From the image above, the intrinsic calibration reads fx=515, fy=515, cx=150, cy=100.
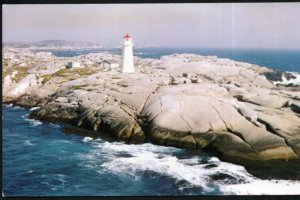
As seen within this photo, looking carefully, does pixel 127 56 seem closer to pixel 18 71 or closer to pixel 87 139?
pixel 87 139

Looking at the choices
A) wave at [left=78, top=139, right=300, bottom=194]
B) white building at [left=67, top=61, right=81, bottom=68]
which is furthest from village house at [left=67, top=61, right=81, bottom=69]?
wave at [left=78, top=139, right=300, bottom=194]

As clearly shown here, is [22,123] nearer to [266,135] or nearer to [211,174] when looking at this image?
[211,174]

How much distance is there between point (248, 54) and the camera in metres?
14.7

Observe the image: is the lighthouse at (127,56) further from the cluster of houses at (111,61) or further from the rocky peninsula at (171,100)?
the rocky peninsula at (171,100)

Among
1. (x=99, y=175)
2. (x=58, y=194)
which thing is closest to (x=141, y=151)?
(x=99, y=175)

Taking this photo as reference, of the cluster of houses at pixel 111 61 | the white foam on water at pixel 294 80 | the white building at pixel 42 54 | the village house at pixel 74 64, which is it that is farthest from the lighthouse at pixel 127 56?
the white foam on water at pixel 294 80

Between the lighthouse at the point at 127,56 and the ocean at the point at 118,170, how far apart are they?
2.31 m

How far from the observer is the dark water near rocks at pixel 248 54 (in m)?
14.6

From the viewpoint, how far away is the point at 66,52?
15.7 m

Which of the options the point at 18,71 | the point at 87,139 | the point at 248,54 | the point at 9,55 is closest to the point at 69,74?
the point at 18,71

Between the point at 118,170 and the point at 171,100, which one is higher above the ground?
the point at 171,100

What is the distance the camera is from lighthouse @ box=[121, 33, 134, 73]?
48.7 feet

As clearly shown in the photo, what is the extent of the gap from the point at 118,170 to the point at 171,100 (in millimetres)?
2710

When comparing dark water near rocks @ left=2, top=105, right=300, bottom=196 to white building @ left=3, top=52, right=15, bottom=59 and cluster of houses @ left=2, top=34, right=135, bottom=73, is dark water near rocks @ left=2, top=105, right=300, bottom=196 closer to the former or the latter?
white building @ left=3, top=52, right=15, bottom=59
